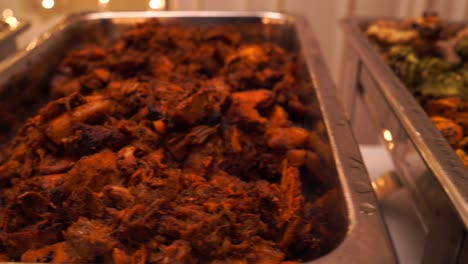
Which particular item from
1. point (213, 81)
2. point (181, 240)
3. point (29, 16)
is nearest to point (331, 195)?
point (181, 240)

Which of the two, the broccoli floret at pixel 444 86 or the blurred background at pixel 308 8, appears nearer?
the broccoli floret at pixel 444 86

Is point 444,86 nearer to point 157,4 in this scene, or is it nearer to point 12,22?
point 12,22

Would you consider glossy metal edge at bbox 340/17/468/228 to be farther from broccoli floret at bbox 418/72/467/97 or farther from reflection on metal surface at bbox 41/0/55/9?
reflection on metal surface at bbox 41/0/55/9

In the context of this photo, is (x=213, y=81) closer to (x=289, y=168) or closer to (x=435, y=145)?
(x=289, y=168)

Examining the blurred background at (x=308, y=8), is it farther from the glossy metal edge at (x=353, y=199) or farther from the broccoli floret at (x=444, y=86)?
the glossy metal edge at (x=353, y=199)

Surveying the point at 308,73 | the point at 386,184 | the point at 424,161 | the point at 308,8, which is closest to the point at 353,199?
the point at 424,161

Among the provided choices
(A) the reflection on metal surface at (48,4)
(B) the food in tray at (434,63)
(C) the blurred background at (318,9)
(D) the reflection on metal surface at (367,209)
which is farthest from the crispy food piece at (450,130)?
(A) the reflection on metal surface at (48,4)
